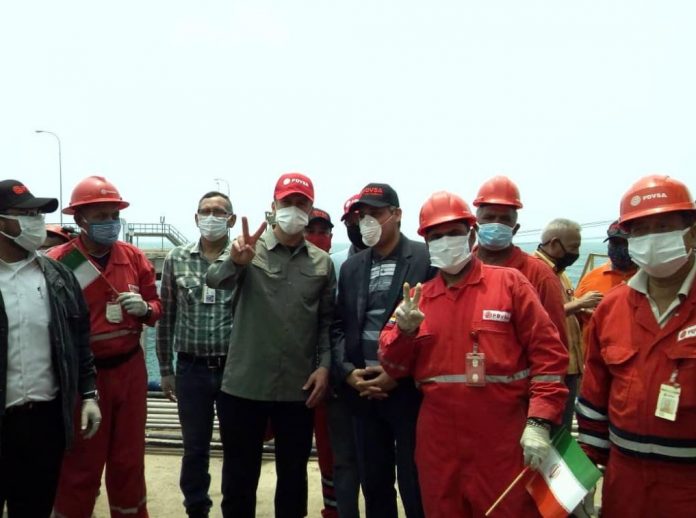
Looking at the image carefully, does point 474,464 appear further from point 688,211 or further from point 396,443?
point 688,211

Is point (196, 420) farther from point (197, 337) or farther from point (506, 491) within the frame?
point (506, 491)

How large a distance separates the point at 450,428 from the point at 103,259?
→ 228cm

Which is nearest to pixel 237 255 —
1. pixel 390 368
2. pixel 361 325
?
pixel 361 325

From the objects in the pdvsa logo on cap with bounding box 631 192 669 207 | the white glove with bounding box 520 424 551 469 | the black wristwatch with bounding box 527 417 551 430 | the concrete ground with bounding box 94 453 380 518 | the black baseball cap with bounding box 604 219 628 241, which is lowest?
the concrete ground with bounding box 94 453 380 518

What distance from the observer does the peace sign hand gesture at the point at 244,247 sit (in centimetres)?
310

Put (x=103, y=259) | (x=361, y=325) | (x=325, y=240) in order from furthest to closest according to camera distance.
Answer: (x=325, y=240), (x=103, y=259), (x=361, y=325)

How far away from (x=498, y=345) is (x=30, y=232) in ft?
7.19

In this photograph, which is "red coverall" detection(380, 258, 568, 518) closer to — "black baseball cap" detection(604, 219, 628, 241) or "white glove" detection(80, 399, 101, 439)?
"white glove" detection(80, 399, 101, 439)


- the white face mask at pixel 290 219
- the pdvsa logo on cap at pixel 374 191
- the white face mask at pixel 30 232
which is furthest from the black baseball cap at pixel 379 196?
the white face mask at pixel 30 232

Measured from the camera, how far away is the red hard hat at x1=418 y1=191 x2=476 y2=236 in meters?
2.75

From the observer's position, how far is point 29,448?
2.84 meters

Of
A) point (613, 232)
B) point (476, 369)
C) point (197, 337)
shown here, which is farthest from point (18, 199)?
point (613, 232)

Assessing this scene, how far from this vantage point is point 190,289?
3.87m

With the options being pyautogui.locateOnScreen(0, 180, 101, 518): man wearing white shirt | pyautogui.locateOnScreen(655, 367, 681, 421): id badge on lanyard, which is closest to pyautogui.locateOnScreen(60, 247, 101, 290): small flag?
pyautogui.locateOnScreen(0, 180, 101, 518): man wearing white shirt
